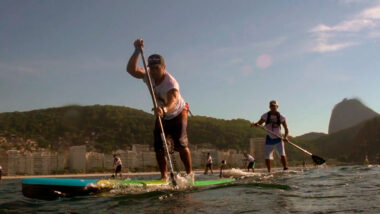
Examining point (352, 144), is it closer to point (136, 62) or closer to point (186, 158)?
point (186, 158)

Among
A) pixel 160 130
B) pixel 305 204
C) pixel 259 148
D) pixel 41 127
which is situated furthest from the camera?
pixel 41 127

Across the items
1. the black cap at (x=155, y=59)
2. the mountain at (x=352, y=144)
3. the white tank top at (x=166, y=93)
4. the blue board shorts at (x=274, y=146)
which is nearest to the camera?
the white tank top at (x=166, y=93)

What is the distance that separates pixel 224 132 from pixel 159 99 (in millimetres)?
107277

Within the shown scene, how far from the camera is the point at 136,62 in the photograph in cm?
693

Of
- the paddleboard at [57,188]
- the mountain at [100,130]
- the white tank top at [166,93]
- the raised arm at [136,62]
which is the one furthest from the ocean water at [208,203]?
the mountain at [100,130]

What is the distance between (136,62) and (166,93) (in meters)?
0.95

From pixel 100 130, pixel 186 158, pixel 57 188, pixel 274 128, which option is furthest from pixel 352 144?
pixel 57 188

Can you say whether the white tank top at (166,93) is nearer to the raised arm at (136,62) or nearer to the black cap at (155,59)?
the black cap at (155,59)

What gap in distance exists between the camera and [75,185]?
4.98m

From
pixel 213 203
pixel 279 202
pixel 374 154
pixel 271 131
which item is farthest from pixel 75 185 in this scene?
pixel 374 154

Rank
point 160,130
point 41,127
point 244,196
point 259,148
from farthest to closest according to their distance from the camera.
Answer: point 41,127
point 259,148
point 160,130
point 244,196

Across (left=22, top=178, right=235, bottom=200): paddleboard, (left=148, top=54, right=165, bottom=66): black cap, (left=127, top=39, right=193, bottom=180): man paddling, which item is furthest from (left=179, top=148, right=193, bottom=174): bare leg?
(left=22, top=178, right=235, bottom=200): paddleboard

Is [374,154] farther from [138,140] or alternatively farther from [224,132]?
[138,140]

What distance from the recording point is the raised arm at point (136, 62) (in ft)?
22.5
